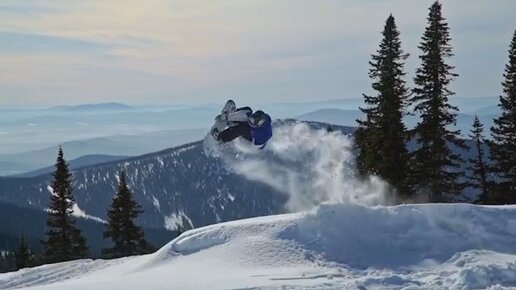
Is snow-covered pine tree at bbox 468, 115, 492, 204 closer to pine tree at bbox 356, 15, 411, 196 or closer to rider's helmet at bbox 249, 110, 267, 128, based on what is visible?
pine tree at bbox 356, 15, 411, 196

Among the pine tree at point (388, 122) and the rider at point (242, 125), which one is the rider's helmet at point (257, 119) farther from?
the pine tree at point (388, 122)

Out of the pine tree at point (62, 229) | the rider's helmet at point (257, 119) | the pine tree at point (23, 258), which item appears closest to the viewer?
the rider's helmet at point (257, 119)

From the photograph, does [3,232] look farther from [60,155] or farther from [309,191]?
[309,191]

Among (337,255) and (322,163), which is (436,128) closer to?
(322,163)

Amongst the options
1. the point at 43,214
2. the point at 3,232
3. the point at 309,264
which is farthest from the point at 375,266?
the point at 43,214

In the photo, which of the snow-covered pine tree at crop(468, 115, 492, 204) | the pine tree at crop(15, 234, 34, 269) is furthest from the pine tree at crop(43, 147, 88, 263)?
the snow-covered pine tree at crop(468, 115, 492, 204)

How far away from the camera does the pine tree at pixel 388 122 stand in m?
30.6

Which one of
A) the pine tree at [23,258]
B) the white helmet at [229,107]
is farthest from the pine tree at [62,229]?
the white helmet at [229,107]

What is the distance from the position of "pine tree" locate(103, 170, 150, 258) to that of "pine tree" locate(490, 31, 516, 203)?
2008cm

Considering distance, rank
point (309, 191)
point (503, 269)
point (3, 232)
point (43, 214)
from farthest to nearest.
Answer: point (43, 214) < point (3, 232) < point (309, 191) < point (503, 269)

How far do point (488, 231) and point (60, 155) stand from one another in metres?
28.8

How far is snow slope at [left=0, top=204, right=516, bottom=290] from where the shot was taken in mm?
12094

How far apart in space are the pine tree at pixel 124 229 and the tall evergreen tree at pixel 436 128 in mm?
16656

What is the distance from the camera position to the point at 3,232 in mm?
140500
